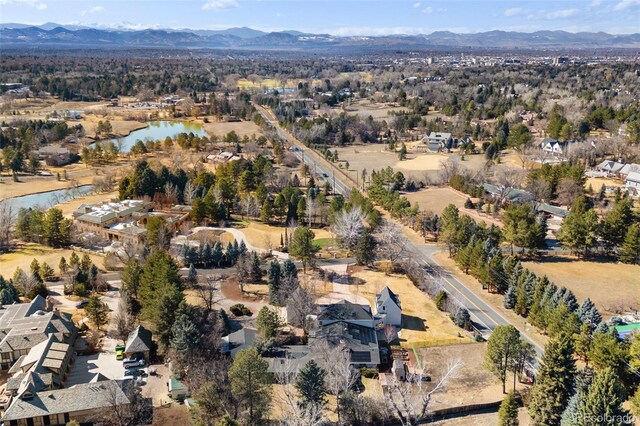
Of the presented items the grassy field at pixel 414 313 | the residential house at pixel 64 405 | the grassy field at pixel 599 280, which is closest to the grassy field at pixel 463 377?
the grassy field at pixel 414 313

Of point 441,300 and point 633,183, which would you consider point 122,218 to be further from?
point 633,183

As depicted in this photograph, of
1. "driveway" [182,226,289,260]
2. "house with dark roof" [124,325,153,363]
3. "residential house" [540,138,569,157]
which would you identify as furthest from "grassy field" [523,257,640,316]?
"residential house" [540,138,569,157]

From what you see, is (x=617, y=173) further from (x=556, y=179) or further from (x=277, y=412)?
(x=277, y=412)

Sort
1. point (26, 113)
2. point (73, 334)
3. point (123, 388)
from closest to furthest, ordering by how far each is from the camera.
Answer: point (123, 388) < point (73, 334) < point (26, 113)

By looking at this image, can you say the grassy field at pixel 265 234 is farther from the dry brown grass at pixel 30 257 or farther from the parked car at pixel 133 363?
the parked car at pixel 133 363

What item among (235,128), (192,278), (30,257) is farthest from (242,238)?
(235,128)

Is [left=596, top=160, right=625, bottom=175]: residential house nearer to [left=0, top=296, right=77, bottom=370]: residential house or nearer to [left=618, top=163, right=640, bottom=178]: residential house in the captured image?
[left=618, top=163, right=640, bottom=178]: residential house

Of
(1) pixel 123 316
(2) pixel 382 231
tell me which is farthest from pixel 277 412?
(2) pixel 382 231
